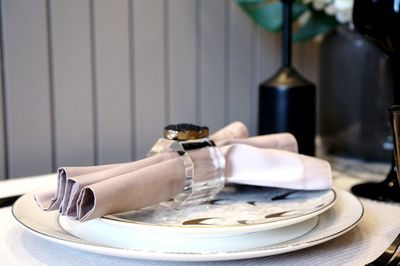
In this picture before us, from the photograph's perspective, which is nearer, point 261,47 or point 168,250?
point 168,250

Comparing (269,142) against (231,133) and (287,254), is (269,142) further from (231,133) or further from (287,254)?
(287,254)

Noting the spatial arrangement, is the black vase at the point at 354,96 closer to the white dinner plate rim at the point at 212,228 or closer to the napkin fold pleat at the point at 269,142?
the napkin fold pleat at the point at 269,142

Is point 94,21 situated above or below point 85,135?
above

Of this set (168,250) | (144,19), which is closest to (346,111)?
(144,19)

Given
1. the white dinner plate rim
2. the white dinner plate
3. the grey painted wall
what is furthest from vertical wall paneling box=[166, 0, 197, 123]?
the white dinner plate rim

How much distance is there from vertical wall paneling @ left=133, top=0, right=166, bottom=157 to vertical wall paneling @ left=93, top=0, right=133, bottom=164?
0.7 inches

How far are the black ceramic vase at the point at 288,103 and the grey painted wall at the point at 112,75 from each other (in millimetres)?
146

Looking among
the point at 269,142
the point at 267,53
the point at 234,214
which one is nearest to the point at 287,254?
the point at 234,214

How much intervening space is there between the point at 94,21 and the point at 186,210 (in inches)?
16.4

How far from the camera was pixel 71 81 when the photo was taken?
779 millimetres

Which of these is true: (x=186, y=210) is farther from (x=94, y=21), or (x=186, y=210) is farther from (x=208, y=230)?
(x=94, y=21)

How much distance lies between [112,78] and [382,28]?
416mm

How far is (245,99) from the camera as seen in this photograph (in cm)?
102

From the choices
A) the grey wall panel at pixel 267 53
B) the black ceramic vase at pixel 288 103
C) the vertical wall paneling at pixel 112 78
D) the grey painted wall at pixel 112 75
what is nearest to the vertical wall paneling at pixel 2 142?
the grey painted wall at pixel 112 75
